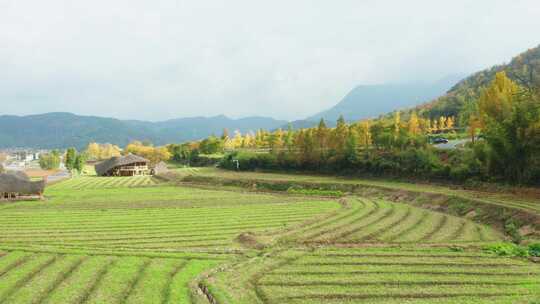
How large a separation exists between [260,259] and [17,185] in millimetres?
45451

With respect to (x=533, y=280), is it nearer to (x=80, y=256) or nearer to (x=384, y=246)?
(x=384, y=246)

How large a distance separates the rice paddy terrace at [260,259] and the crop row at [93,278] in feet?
0.18

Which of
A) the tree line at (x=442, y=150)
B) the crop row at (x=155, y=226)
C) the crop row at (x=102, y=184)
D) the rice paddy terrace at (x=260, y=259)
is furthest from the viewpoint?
the crop row at (x=102, y=184)

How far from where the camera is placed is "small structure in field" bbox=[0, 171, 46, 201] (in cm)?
5169

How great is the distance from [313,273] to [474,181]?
3356 cm

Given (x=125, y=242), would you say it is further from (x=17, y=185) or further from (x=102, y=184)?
(x=102, y=184)

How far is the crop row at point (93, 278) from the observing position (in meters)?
16.3

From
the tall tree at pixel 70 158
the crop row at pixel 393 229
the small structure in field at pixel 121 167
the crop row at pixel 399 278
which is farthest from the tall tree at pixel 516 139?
the tall tree at pixel 70 158

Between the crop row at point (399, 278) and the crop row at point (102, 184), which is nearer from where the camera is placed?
the crop row at point (399, 278)

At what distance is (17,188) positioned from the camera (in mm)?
52062

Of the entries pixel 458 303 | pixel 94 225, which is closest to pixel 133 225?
pixel 94 225

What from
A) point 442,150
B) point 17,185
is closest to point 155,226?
point 17,185

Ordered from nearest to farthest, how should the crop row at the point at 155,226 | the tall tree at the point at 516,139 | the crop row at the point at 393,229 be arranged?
the crop row at the point at 393,229 < the crop row at the point at 155,226 < the tall tree at the point at 516,139

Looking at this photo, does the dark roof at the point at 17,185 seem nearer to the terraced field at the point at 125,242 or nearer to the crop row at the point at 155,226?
the terraced field at the point at 125,242
